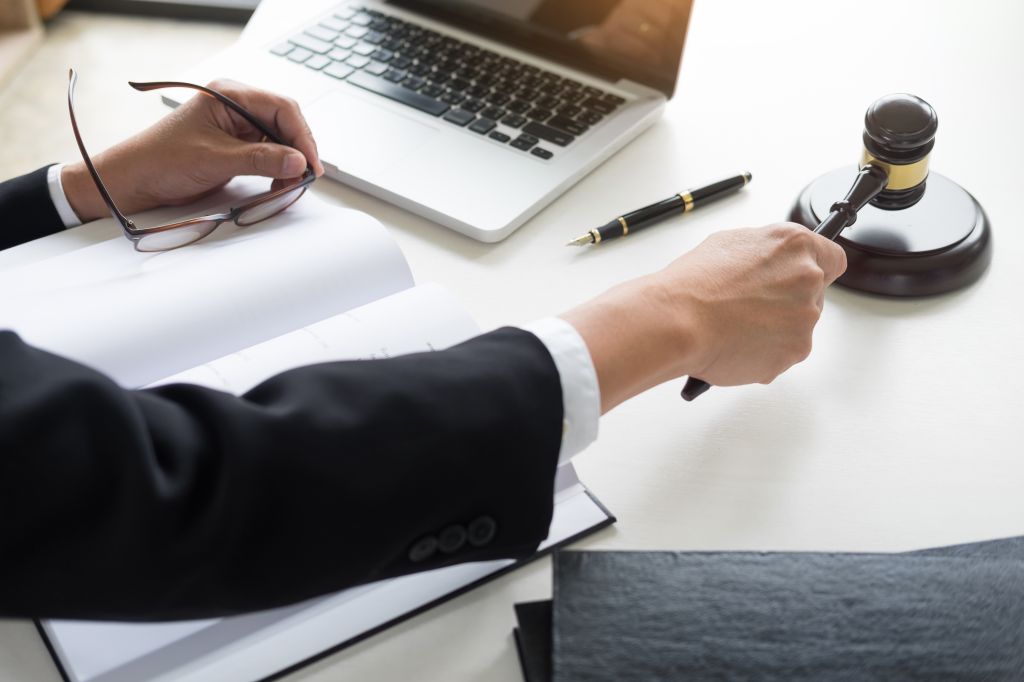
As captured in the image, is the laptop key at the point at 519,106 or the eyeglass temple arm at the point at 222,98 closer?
the eyeglass temple arm at the point at 222,98

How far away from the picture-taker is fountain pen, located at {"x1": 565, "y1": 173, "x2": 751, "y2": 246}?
0.99 m

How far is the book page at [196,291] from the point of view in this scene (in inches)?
→ 30.7

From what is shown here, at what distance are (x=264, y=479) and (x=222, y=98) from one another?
51 centimetres

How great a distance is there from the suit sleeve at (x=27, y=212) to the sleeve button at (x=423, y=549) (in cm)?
60

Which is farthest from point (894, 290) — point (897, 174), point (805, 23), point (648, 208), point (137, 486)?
point (137, 486)

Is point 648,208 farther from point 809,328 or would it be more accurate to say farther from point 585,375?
point 585,375

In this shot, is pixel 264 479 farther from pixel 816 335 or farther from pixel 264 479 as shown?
pixel 816 335

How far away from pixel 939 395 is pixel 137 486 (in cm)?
62

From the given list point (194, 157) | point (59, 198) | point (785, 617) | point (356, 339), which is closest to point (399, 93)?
point (194, 157)

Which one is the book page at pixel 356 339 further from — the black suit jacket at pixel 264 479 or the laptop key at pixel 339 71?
the laptop key at pixel 339 71

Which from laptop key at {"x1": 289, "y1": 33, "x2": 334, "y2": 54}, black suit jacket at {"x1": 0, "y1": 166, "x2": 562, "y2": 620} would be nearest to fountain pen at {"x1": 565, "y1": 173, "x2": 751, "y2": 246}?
black suit jacket at {"x1": 0, "y1": 166, "x2": 562, "y2": 620}

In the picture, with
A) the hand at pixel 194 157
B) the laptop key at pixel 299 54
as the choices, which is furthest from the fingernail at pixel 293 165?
the laptop key at pixel 299 54

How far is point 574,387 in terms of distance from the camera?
660mm

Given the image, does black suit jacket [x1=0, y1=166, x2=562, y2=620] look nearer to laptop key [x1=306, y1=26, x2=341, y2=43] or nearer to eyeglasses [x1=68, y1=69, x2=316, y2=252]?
eyeglasses [x1=68, y1=69, x2=316, y2=252]
